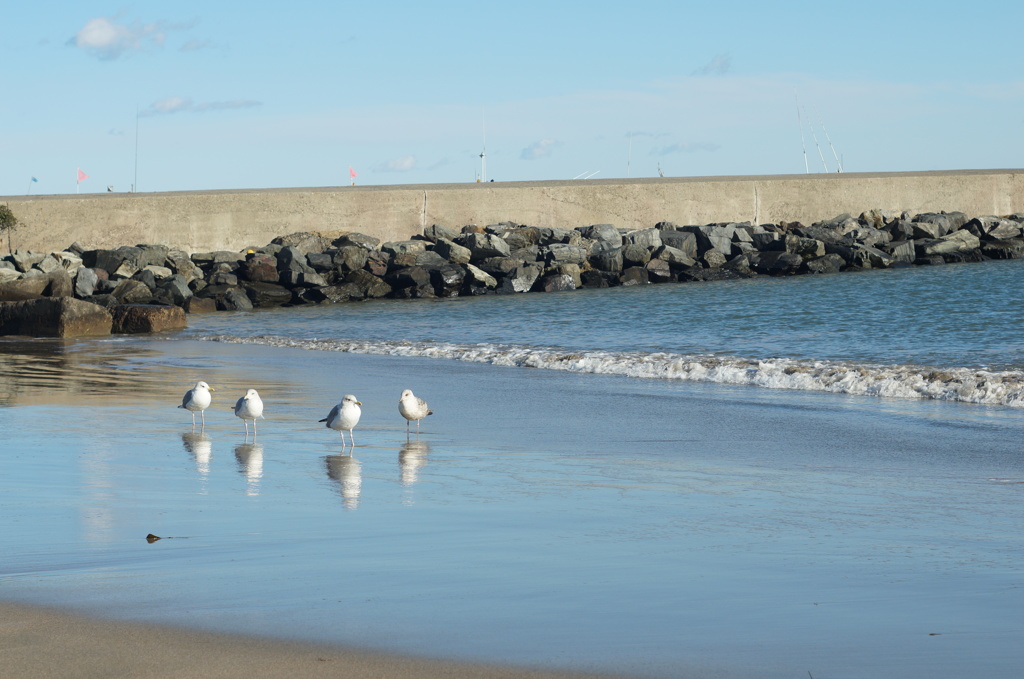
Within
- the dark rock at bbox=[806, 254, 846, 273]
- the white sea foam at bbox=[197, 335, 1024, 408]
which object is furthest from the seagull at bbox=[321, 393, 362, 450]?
the dark rock at bbox=[806, 254, 846, 273]

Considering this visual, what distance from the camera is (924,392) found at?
12477mm

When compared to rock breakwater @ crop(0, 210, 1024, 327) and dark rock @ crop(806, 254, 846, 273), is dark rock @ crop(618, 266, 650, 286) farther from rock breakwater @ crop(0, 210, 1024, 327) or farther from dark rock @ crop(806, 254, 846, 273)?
dark rock @ crop(806, 254, 846, 273)

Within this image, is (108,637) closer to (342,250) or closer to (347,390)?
(347,390)

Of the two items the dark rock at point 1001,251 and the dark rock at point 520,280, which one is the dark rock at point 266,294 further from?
the dark rock at point 1001,251

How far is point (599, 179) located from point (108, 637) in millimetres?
35471

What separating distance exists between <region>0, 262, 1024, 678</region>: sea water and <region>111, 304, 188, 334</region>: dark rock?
18.3ft

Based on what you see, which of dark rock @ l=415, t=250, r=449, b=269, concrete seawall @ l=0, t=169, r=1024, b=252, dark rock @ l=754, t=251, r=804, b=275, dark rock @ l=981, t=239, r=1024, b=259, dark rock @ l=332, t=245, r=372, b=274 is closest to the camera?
dark rock @ l=332, t=245, r=372, b=274

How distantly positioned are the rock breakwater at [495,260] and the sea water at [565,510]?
40.7ft

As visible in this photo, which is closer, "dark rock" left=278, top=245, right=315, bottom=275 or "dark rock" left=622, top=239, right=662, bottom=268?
"dark rock" left=278, top=245, right=315, bottom=275

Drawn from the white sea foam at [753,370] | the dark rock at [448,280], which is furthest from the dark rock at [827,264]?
the white sea foam at [753,370]

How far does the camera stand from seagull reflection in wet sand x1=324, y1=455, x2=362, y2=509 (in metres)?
6.87

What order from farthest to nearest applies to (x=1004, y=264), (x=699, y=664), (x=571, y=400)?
(x=1004, y=264)
(x=571, y=400)
(x=699, y=664)

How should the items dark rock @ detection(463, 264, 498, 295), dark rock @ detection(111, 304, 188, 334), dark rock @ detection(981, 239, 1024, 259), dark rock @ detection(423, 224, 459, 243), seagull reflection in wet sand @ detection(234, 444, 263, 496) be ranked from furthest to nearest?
dark rock @ detection(981, 239, 1024, 259)
dark rock @ detection(423, 224, 459, 243)
dark rock @ detection(463, 264, 498, 295)
dark rock @ detection(111, 304, 188, 334)
seagull reflection in wet sand @ detection(234, 444, 263, 496)

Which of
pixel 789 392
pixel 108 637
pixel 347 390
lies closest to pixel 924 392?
pixel 789 392
